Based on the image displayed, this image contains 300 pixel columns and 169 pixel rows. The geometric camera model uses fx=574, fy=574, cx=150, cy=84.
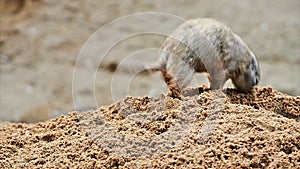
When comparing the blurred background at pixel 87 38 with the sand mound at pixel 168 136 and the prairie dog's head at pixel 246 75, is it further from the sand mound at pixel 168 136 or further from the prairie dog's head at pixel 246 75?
the sand mound at pixel 168 136

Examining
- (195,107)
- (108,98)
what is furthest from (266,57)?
(195,107)

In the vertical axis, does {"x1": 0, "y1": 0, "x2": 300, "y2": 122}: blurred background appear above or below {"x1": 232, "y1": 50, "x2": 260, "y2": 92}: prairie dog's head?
above

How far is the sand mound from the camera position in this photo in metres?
1.72

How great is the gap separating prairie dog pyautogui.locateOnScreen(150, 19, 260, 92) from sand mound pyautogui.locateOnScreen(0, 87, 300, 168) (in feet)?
0.79

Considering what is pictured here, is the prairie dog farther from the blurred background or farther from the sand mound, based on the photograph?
the blurred background

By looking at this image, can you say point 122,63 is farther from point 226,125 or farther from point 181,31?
point 226,125

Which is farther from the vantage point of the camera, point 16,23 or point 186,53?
point 16,23

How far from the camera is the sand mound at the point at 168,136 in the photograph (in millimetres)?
1723

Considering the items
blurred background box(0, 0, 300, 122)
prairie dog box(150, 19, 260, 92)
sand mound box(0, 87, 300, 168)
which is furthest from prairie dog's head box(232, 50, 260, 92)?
blurred background box(0, 0, 300, 122)

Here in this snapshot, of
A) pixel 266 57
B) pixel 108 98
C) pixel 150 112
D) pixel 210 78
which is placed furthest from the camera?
pixel 266 57

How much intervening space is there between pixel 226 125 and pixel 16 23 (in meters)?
3.53

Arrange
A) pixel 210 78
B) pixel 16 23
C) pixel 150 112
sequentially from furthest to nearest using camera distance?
pixel 16 23, pixel 210 78, pixel 150 112

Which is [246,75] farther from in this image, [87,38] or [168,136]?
[87,38]

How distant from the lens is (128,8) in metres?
5.21
